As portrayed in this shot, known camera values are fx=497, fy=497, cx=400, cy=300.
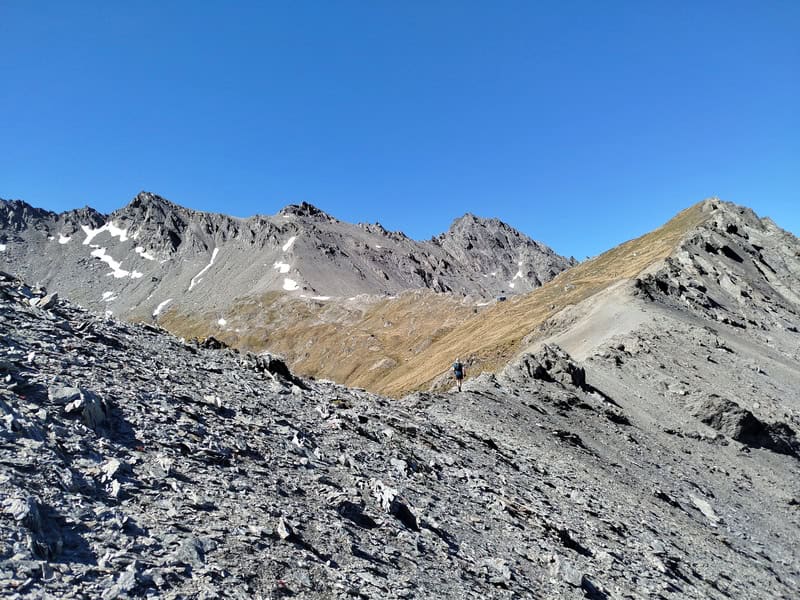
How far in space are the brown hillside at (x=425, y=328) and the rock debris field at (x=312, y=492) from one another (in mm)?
32426

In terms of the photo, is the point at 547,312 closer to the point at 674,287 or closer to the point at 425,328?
the point at 674,287

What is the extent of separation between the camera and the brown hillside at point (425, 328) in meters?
78.4

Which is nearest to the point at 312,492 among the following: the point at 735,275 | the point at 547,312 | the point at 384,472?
the point at 384,472

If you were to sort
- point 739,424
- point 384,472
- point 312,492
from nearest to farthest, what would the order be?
point 312,492 → point 384,472 → point 739,424

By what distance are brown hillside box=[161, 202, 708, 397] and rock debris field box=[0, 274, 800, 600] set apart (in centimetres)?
3243

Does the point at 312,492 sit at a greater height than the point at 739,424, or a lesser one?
greater

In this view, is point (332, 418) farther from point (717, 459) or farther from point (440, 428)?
point (717, 459)

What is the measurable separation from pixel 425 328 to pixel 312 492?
127 metres

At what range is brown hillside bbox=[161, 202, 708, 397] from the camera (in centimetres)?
7844

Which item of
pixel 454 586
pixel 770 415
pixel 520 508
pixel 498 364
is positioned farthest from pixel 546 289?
pixel 454 586

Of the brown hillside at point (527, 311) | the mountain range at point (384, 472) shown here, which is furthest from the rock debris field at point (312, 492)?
the brown hillside at point (527, 311)

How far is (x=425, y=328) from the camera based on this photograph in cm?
14000

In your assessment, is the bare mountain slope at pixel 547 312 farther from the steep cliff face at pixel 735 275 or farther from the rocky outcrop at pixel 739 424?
the rocky outcrop at pixel 739 424

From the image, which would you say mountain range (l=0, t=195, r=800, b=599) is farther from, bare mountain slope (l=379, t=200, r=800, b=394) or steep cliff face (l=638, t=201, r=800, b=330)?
bare mountain slope (l=379, t=200, r=800, b=394)
